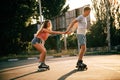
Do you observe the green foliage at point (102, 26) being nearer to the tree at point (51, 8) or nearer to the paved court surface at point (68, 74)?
the tree at point (51, 8)

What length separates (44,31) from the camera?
8.38m

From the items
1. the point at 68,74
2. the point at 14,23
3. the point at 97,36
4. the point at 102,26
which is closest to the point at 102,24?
the point at 102,26

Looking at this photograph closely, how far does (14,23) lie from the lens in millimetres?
26516

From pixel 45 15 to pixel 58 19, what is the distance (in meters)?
11.9

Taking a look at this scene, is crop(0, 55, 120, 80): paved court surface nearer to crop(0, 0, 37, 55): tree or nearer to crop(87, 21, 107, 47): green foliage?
crop(0, 0, 37, 55): tree

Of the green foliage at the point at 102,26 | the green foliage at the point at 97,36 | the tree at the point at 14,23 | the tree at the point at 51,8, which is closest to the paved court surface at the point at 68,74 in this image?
the tree at the point at 14,23

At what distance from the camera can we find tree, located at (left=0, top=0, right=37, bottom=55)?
25.9 m

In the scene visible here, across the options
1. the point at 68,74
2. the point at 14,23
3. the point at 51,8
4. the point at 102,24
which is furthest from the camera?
the point at 51,8

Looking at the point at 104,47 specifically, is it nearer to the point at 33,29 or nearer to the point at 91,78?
the point at 33,29

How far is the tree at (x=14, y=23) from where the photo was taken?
1021 inches

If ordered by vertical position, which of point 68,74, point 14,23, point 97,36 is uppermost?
point 14,23

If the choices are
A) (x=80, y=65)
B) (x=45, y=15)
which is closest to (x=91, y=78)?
(x=80, y=65)

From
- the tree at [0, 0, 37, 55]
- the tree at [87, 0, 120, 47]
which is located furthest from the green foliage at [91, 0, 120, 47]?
the tree at [0, 0, 37, 55]

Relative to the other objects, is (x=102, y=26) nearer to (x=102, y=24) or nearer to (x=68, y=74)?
(x=102, y=24)
